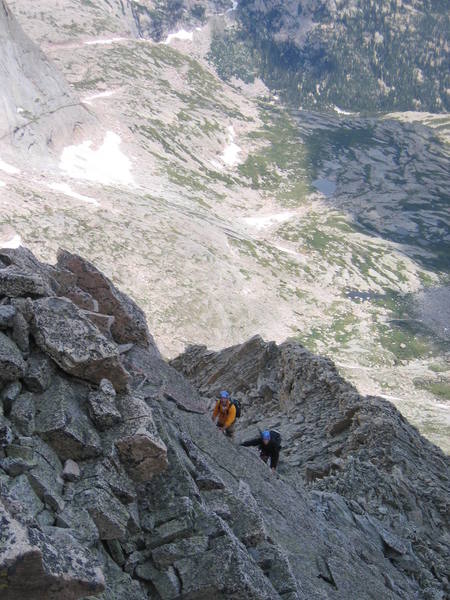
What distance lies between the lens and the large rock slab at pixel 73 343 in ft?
48.7

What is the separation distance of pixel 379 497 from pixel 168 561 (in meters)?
20.5

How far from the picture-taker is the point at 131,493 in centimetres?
1366

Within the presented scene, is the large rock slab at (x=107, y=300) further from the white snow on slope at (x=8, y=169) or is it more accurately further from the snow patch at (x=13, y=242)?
the white snow on slope at (x=8, y=169)

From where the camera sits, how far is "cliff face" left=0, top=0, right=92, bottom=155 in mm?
159500

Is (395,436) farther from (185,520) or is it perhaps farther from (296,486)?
(185,520)

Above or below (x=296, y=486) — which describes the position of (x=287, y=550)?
above

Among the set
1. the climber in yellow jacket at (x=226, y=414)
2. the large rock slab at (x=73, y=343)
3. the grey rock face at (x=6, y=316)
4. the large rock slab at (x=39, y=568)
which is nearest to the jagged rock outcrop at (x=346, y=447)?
the climber in yellow jacket at (x=226, y=414)

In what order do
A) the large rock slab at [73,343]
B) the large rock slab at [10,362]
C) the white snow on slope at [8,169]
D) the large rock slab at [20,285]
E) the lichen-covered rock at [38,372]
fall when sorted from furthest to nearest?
the white snow on slope at [8,169] → the large rock slab at [20,285] → the large rock slab at [73,343] → the lichen-covered rock at [38,372] → the large rock slab at [10,362]

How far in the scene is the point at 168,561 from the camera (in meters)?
12.9

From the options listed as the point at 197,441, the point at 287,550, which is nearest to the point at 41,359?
the point at 197,441

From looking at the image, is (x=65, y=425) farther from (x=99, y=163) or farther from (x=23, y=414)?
(x=99, y=163)

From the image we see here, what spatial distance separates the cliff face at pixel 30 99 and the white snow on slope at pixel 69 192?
21339 millimetres

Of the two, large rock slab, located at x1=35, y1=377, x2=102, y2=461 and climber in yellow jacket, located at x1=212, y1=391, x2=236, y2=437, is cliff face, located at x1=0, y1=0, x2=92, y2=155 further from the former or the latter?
large rock slab, located at x1=35, y1=377, x2=102, y2=461

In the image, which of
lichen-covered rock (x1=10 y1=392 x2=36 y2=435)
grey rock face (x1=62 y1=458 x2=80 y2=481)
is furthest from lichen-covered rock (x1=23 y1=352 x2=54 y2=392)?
grey rock face (x1=62 y1=458 x2=80 y2=481)
